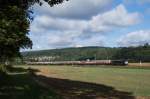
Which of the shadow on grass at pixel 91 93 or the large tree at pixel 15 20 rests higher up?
the large tree at pixel 15 20

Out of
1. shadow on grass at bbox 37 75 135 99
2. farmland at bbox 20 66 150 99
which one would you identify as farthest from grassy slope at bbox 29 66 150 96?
shadow on grass at bbox 37 75 135 99

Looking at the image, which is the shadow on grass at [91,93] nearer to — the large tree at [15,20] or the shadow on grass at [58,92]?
the shadow on grass at [58,92]

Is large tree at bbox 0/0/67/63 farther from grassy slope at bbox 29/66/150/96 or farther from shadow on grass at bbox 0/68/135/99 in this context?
grassy slope at bbox 29/66/150/96

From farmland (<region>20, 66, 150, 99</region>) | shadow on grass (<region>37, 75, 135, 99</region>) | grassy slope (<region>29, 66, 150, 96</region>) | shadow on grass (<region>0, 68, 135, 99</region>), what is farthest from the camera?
grassy slope (<region>29, 66, 150, 96</region>)

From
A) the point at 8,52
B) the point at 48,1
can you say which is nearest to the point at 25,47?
the point at 8,52

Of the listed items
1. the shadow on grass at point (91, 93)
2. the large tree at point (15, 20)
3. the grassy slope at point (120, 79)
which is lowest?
the shadow on grass at point (91, 93)

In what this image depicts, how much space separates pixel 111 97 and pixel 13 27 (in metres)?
8.98

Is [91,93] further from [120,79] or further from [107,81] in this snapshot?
[120,79]

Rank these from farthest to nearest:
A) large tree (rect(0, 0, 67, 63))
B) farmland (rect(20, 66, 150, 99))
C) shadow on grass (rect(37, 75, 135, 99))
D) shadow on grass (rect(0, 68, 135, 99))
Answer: farmland (rect(20, 66, 150, 99)) < large tree (rect(0, 0, 67, 63)) < shadow on grass (rect(37, 75, 135, 99)) < shadow on grass (rect(0, 68, 135, 99))

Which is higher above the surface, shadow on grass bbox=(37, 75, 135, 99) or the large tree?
the large tree

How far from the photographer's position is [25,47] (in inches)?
1526

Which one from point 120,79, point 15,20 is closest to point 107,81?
point 120,79

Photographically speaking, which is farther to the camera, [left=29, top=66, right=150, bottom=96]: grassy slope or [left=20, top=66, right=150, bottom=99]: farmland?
[left=29, top=66, right=150, bottom=96]: grassy slope

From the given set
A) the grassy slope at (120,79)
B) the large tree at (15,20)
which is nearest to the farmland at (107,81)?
the grassy slope at (120,79)
